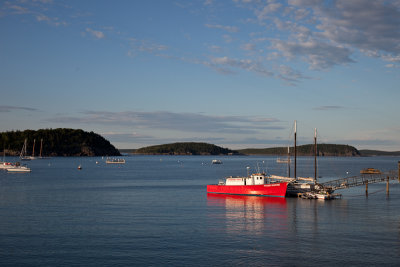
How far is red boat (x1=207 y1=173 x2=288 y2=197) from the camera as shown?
254 ft

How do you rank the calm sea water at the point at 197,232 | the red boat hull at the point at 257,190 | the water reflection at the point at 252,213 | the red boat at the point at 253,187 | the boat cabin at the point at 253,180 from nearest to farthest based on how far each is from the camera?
1. the calm sea water at the point at 197,232
2. the water reflection at the point at 252,213
3. the red boat hull at the point at 257,190
4. the red boat at the point at 253,187
5. the boat cabin at the point at 253,180

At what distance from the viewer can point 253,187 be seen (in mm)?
Result: 79500

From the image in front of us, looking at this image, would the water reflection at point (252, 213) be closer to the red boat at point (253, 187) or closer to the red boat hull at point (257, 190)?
the red boat hull at point (257, 190)

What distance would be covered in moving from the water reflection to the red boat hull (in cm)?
119

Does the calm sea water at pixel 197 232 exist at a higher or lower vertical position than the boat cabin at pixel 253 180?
lower

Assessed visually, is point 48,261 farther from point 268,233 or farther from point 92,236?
point 268,233

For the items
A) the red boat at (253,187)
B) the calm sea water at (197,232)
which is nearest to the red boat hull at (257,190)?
the red boat at (253,187)

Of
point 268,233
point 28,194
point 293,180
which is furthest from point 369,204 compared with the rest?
point 28,194

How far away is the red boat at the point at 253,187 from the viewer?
77319mm

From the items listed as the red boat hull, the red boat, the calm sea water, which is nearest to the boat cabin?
the red boat

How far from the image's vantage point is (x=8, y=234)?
42.5 m

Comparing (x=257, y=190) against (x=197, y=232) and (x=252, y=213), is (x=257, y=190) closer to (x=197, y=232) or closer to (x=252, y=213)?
(x=252, y=213)

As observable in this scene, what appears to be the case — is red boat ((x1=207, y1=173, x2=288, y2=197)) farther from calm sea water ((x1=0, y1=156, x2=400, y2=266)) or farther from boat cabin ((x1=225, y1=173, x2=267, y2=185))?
calm sea water ((x1=0, y1=156, x2=400, y2=266))

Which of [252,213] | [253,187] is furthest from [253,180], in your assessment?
[252,213]
